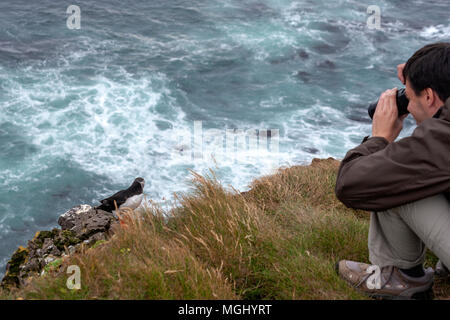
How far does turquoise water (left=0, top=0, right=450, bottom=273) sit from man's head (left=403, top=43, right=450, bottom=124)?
7.53 m

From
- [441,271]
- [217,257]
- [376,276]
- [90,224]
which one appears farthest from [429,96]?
[90,224]

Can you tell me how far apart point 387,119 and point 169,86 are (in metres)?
16.5

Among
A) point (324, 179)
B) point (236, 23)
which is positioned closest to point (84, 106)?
point (236, 23)

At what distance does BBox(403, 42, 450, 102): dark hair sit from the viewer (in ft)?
11.0

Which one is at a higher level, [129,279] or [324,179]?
[129,279]

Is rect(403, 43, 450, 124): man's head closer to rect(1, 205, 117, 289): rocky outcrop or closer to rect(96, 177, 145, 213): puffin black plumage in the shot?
rect(1, 205, 117, 289): rocky outcrop

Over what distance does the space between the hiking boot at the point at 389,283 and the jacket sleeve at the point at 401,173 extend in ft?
2.55

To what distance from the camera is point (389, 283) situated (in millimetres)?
3951

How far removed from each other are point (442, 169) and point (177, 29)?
22.1 meters

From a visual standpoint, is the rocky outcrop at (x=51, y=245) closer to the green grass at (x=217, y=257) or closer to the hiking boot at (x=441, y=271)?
the green grass at (x=217, y=257)

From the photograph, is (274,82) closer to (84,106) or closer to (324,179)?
(84,106)

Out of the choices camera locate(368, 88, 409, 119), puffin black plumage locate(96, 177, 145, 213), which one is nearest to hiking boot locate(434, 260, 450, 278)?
camera locate(368, 88, 409, 119)

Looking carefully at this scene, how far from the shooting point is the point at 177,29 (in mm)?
23969

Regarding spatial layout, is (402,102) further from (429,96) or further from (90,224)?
(90,224)
